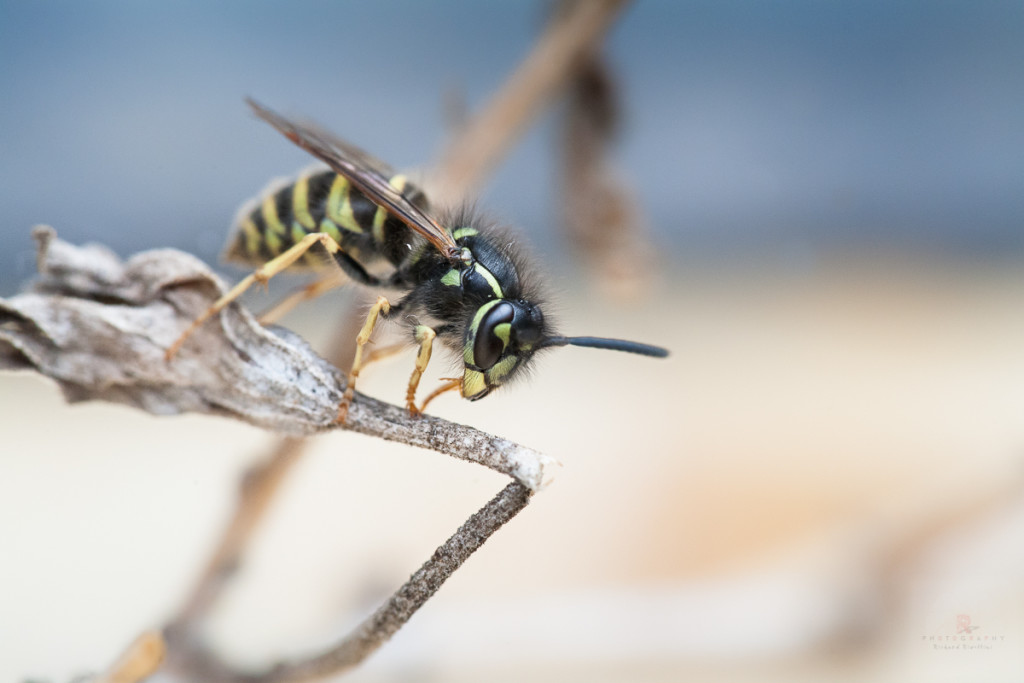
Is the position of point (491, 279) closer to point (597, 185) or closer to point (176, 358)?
point (176, 358)

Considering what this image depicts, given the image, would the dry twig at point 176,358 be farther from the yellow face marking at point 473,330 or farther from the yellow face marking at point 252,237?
the yellow face marking at point 252,237

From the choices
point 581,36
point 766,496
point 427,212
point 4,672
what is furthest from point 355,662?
point 766,496

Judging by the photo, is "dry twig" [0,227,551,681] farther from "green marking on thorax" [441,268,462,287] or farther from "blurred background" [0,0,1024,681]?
"green marking on thorax" [441,268,462,287]

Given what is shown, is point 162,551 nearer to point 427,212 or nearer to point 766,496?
point 427,212

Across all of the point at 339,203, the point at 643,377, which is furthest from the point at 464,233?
the point at 643,377

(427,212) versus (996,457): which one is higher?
(996,457)
